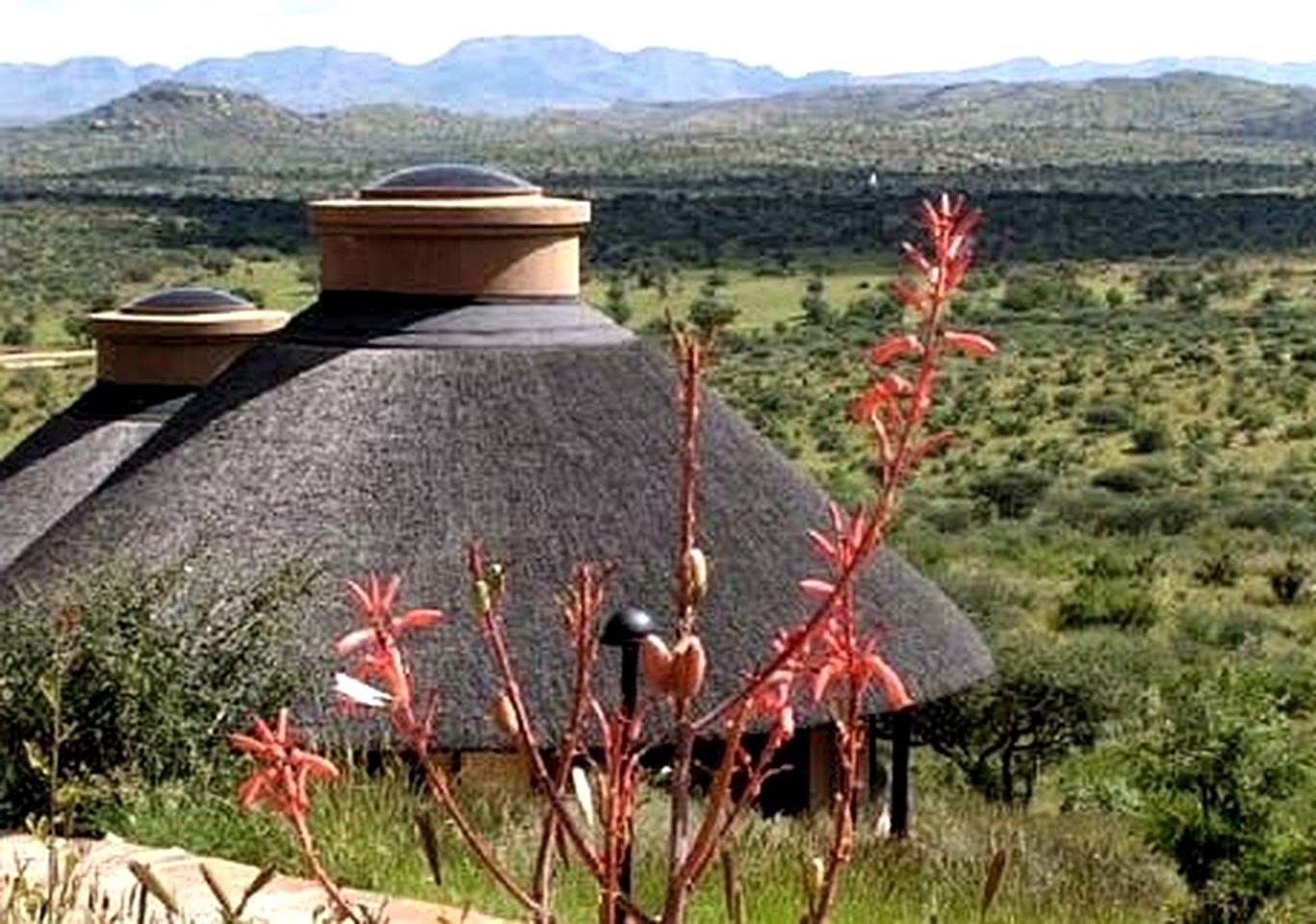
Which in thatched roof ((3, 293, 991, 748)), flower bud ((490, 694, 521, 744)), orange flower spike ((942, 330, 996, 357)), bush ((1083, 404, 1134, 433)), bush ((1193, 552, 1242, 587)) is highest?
orange flower spike ((942, 330, 996, 357))

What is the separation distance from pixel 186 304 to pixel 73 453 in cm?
134

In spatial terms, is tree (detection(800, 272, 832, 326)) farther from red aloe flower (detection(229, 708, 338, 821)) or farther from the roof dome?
red aloe flower (detection(229, 708, 338, 821))

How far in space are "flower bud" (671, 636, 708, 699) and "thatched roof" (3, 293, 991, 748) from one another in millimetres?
9306

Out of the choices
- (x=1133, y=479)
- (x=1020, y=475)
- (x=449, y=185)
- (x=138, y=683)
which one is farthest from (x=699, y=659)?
(x=1133, y=479)

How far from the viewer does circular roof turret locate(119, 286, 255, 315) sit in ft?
55.4

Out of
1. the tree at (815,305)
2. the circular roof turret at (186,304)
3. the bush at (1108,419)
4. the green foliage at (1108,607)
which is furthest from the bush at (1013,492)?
the tree at (815,305)

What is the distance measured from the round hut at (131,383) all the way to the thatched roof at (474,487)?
69.7 inches

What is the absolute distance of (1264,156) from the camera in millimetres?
165500

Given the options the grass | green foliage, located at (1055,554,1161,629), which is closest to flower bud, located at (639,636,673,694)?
the grass

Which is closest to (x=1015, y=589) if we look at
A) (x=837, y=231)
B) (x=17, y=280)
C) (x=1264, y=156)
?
(x=17, y=280)

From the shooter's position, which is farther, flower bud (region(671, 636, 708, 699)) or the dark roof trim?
the dark roof trim

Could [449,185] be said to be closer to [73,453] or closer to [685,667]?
[73,453]

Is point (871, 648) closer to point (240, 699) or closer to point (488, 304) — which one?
point (240, 699)

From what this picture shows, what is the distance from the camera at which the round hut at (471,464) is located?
1241 cm
